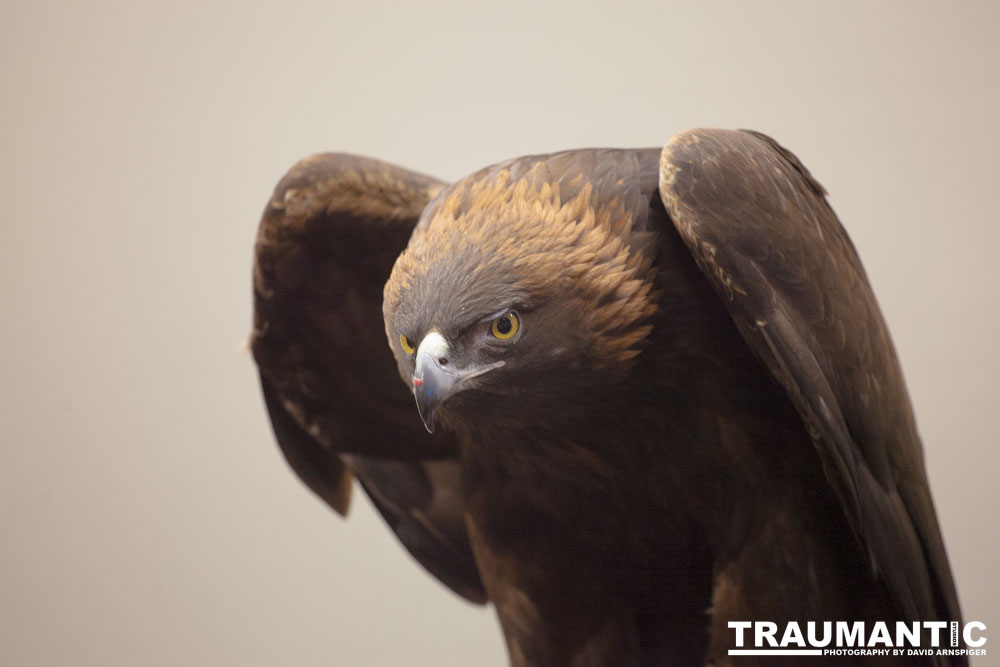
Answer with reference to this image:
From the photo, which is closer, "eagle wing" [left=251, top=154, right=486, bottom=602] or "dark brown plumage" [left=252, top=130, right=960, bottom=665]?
"dark brown plumage" [left=252, top=130, right=960, bottom=665]

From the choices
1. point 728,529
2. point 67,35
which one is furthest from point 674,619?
point 67,35

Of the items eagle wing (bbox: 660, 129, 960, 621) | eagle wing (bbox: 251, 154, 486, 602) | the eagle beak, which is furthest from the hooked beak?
eagle wing (bbox: 251, 154, 486, 602)

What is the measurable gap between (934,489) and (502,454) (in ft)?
6.45

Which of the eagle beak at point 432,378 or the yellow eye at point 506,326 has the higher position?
the yellow eye at point 506,326

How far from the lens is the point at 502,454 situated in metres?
2.06

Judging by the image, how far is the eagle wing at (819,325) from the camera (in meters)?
1.63

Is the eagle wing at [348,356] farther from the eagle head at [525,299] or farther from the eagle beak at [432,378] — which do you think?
the eagle beak at [432,378]

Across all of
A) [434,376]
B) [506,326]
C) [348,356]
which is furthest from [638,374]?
[348,356]

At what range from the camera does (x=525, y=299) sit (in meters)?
1.60

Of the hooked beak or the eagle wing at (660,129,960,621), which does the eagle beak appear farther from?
the eagle wing at (660,129,960,621)

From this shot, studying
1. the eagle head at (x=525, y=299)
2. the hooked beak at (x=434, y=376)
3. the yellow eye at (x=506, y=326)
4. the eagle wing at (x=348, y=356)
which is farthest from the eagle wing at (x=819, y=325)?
the eagle wing at (x=348, y=356)

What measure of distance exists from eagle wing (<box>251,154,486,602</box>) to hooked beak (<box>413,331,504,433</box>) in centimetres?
74

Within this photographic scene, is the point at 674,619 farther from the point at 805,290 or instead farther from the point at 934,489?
the point at 934,489

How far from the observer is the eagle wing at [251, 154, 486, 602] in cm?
222
